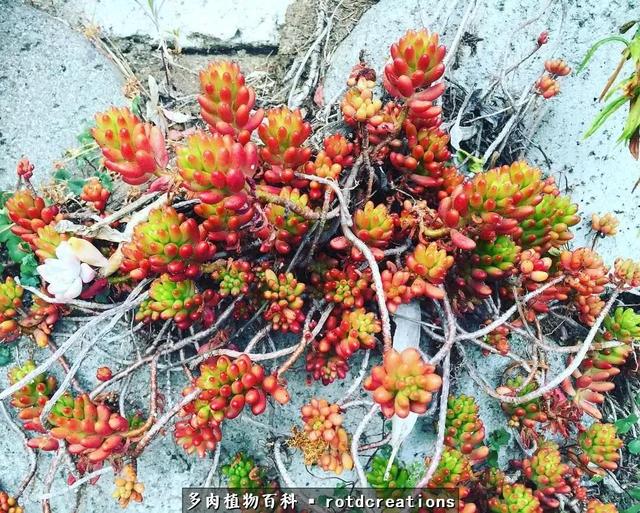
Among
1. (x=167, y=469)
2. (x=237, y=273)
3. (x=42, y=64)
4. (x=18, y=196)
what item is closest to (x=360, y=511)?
(x=167, y=469)

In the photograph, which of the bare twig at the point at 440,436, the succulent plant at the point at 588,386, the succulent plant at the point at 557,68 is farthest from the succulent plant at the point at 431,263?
the succulent plant at the point at 557,68

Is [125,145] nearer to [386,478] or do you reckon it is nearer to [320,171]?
[320,171]

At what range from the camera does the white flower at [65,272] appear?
5.57ft

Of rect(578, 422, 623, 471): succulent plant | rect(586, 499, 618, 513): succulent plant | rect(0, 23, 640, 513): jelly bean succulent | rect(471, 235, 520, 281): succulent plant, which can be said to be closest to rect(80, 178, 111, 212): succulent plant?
rect(0, 23, 640, 513): jelly bean succulent

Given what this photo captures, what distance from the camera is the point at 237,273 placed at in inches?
68.0

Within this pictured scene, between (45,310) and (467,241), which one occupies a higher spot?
(467,241)

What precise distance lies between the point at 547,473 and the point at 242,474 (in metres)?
1.04

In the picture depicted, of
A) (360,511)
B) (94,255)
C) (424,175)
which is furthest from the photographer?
(360,511)

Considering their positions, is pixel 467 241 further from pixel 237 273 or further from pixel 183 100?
pixel 183 100

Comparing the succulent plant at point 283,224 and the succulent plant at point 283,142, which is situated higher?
the succulent plant at point 283,142

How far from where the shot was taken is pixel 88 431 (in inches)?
65.3

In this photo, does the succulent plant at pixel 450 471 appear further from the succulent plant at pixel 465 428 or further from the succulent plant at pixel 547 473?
the succulent plant at pixel 547 473

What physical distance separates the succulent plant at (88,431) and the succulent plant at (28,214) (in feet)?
1.82

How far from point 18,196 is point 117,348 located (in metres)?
0.59
